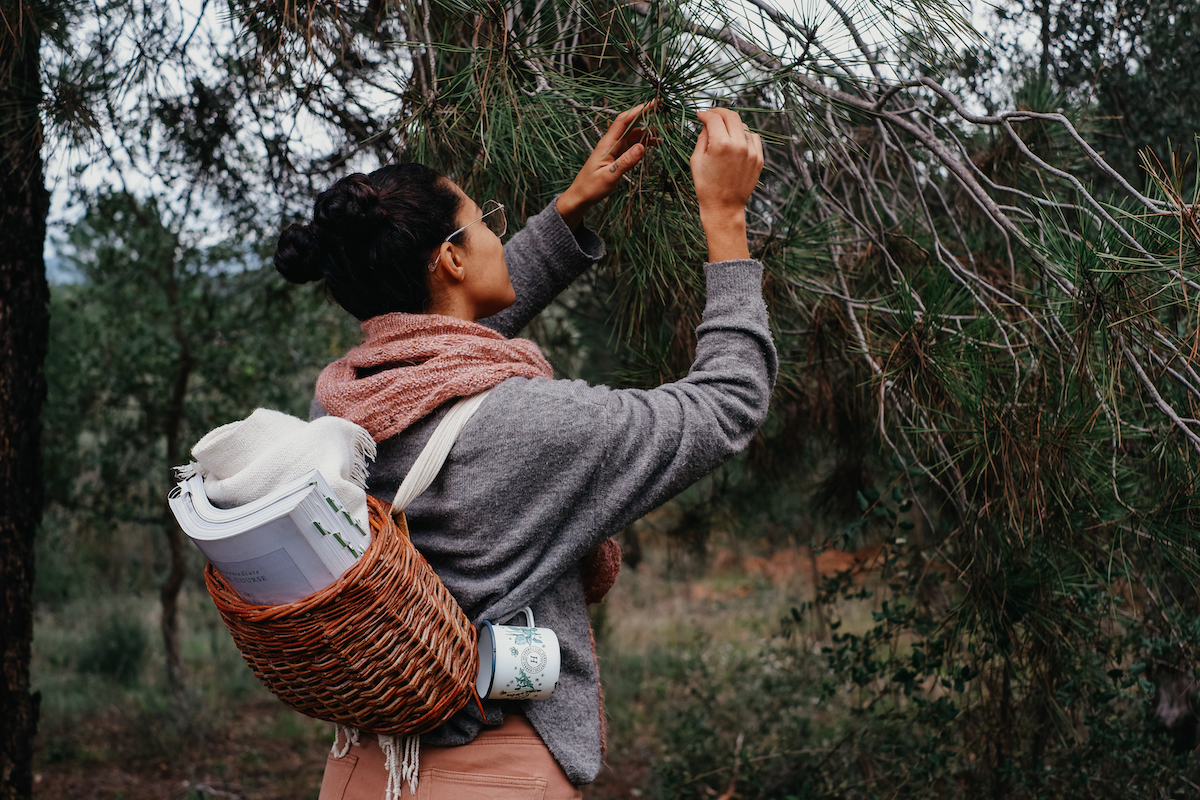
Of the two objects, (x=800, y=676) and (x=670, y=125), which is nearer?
(x=670, y=125)

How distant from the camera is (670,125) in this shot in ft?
4.10

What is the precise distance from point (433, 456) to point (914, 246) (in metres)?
1.21

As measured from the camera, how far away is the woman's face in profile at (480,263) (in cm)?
121

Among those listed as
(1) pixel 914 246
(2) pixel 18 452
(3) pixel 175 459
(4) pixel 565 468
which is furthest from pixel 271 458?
(3) pixel 175 459

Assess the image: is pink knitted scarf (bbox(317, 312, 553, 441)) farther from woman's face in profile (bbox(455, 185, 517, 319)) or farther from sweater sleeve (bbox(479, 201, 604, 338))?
sweater sleeve (bbox(479, 201, 604, 338))

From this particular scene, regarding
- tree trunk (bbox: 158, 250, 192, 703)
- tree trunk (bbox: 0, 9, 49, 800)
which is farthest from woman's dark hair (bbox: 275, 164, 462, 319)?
tree trunk (bbox: 158, 250, 192, 703)

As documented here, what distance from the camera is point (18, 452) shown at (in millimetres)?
2195

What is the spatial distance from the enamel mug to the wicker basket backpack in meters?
0.02

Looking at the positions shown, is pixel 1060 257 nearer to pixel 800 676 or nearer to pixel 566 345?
pixel 566 345

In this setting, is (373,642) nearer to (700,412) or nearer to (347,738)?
(347,738)

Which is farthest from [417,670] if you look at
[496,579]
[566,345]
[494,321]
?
[566,345]

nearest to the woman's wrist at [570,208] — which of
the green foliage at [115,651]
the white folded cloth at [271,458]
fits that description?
the white folded cloth at [271,458]

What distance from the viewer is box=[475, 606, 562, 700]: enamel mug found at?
41.6 inches

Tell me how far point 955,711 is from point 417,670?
162 cm
